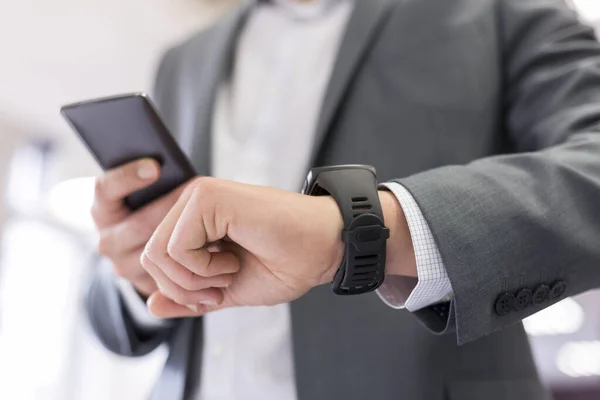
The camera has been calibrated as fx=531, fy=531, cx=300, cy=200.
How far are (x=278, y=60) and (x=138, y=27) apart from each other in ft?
4.53

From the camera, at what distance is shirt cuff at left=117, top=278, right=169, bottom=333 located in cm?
72

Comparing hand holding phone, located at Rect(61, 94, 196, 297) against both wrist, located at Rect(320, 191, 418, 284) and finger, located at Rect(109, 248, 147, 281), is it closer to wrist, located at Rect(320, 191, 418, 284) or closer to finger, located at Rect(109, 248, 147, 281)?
finger, located at Rect(109, 248, 147, 281)

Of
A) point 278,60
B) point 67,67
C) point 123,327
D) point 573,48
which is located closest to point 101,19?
point 67,67

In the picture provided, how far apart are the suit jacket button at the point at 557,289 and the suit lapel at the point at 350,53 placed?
0.32 meters

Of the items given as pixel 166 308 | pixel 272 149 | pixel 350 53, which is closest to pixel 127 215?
pixel 166 308

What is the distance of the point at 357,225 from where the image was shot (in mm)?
421

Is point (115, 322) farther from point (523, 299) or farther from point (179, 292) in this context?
point (523, 299)

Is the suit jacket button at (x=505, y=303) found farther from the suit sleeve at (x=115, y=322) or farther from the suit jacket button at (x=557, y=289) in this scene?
the suit sleeve at (x=115, y=322)

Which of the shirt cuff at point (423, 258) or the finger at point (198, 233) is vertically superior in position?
the finger at point (198, 233)

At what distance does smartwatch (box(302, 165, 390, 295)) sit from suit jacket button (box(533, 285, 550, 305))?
14cm

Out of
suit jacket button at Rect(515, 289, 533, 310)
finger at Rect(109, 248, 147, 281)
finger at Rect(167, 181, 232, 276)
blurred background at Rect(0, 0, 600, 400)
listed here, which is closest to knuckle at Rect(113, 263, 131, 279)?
finger at Rect(109, 248, 147, 281)

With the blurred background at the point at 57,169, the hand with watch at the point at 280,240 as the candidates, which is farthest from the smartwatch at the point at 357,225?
the blurred background at the point at 57,169

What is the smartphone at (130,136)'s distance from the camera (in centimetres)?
54

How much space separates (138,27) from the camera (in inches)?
81.6
